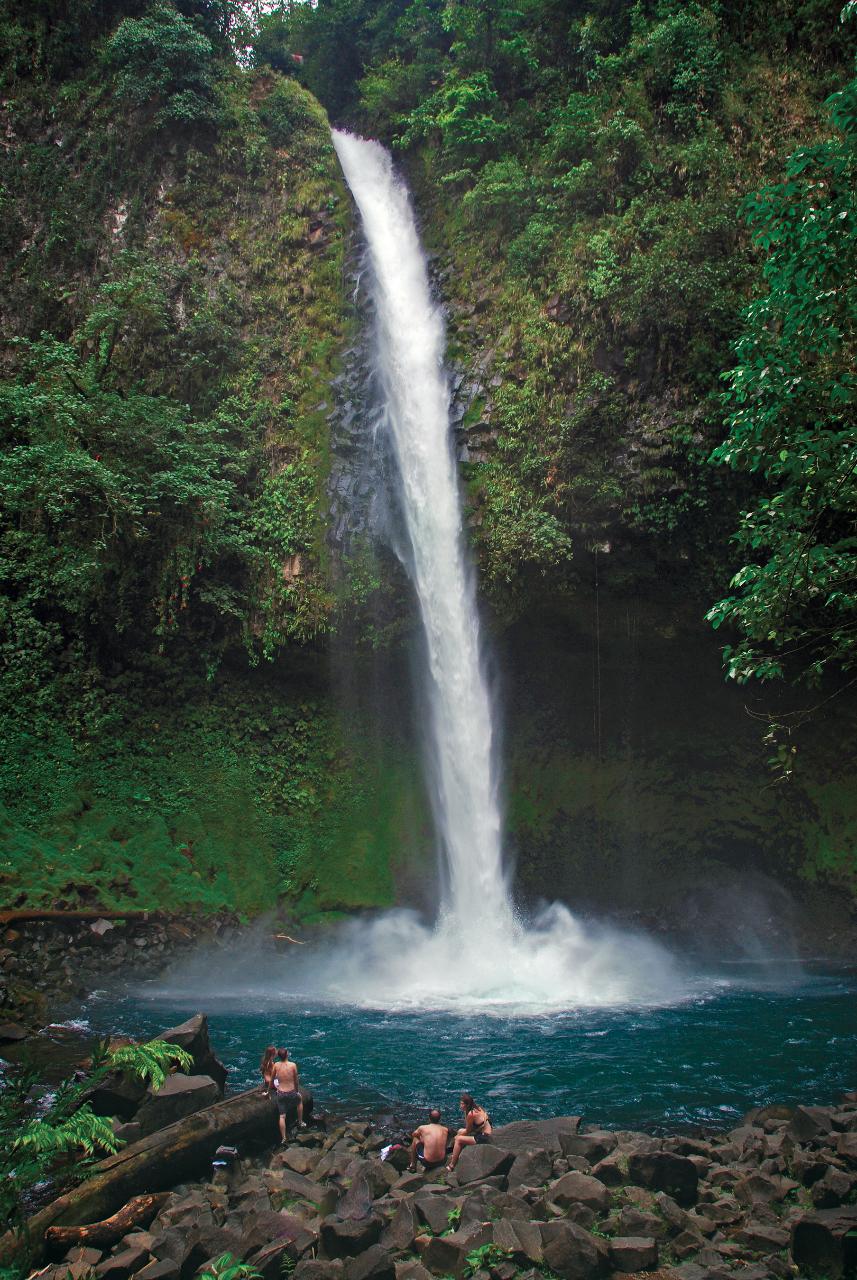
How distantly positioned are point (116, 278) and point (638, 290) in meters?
9.22

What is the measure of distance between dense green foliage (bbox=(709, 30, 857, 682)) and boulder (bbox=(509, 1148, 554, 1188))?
14.1 ft

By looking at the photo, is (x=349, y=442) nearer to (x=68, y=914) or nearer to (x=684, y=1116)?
(x=68, y=914)

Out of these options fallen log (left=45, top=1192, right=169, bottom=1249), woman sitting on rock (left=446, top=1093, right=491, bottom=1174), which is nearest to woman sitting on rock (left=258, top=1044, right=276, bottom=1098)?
fallen log (left=45, top=1192, right=169, bottom=1249)

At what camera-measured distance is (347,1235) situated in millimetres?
4520

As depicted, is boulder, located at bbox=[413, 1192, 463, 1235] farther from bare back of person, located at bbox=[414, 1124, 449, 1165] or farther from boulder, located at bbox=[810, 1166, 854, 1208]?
boulder, located at bbox=[810, 1166, 854, 1208]

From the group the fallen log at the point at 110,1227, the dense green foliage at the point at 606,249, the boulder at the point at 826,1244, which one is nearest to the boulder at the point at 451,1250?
the boulder at the point at 826,1244

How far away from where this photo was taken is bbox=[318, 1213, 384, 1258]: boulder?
4512 mm

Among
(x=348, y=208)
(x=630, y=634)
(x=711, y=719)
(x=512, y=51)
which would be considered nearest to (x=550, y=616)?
(x=630, y=634)

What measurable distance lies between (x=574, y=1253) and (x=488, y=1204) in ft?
2.40

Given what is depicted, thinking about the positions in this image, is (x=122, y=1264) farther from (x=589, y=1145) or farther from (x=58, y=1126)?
(x=589, y=1145)

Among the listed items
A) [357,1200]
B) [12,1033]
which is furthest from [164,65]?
[357,1200]

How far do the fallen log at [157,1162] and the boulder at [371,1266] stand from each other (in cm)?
165

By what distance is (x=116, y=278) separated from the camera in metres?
14.7

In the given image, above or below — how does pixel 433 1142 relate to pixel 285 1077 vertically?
below
